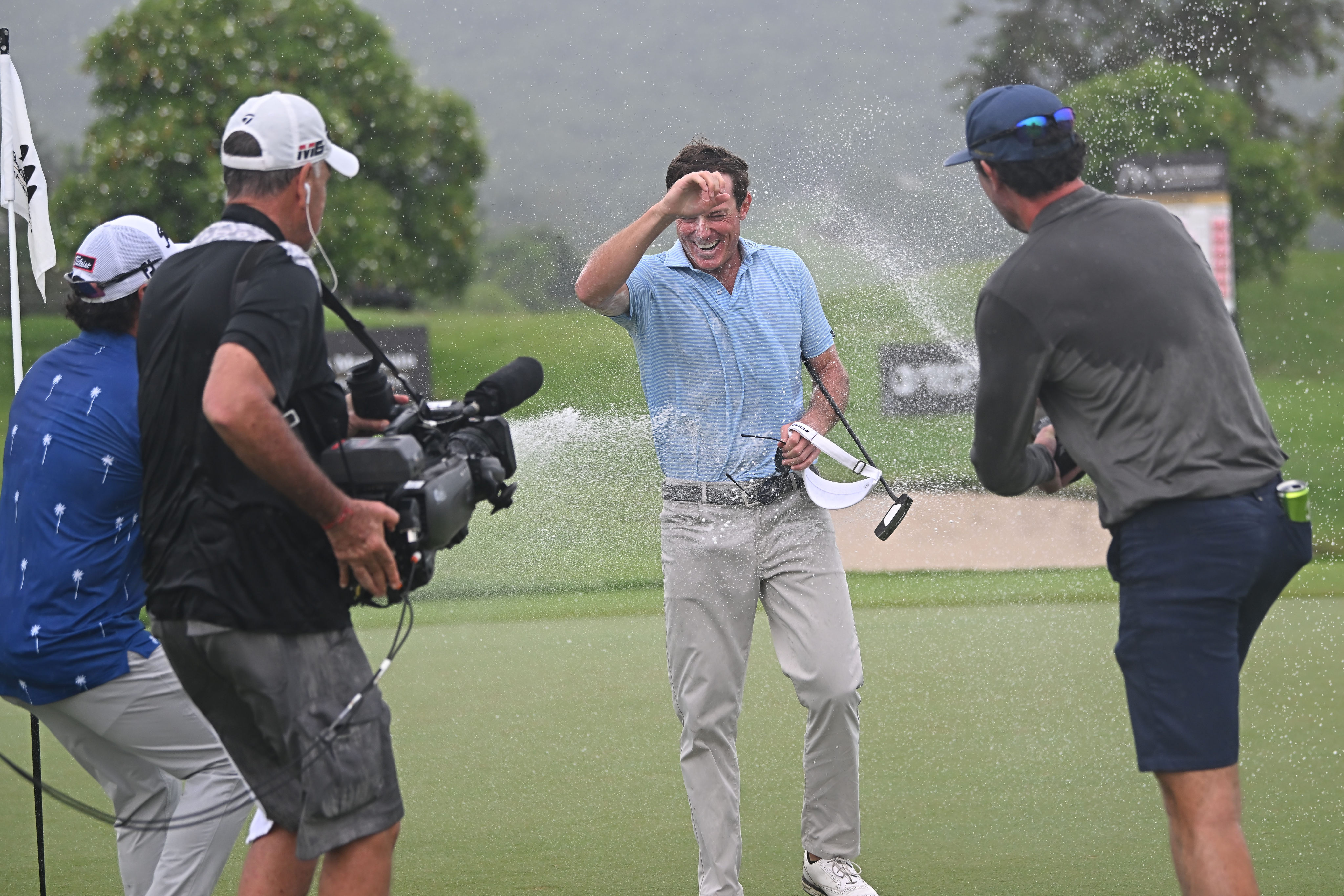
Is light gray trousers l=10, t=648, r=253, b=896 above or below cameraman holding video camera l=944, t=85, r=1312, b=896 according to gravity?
below

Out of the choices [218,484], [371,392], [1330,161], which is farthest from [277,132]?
[1330,161]

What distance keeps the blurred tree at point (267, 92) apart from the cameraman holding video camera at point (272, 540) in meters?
19.0

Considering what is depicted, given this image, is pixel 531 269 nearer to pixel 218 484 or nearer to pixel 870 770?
pixel 870 770

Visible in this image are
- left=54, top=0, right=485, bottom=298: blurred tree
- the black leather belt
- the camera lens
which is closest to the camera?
the camera lens

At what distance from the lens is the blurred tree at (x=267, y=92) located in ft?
71.3

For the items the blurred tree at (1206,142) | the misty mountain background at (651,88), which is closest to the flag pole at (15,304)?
the blurred tree at (1206,142)

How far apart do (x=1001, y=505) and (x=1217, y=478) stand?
1007cm

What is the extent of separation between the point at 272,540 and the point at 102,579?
2.43 ft

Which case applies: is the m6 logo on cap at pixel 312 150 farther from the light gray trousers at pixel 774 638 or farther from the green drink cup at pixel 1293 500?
the green drink cup at pixel 1293 500

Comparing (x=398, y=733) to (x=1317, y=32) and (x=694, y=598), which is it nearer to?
(x=694, y=598)

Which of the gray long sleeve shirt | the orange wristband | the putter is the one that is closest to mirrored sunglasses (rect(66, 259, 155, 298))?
the orange wristband

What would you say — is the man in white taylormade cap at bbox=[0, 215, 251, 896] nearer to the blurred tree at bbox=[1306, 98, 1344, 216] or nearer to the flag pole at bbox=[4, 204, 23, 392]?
the flag pole at bbox=[4, 204, 23, 392]

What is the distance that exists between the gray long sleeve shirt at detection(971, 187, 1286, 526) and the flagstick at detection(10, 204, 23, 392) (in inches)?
96.1

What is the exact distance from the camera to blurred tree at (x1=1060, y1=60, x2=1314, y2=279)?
17.3m
